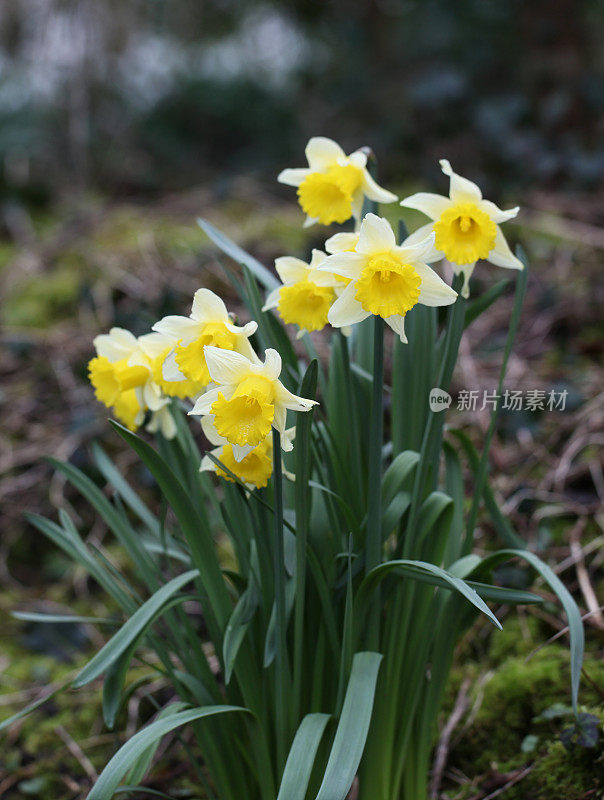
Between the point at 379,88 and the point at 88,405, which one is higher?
the point at 379,88

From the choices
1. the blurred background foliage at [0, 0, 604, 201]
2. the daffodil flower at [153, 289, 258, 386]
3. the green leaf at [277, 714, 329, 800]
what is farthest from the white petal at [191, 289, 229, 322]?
the blurred background foliage at [0, 0, 604, 201]

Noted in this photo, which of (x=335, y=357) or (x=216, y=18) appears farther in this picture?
(x=216, y=18)

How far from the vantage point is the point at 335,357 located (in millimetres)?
1238

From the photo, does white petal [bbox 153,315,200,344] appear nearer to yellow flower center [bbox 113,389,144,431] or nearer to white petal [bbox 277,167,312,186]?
yellow flower center [bbox 113,389,144,431]

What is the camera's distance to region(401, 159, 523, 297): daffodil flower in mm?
956

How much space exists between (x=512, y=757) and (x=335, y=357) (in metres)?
0.82

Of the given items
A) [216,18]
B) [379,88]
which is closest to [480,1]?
[379,88]

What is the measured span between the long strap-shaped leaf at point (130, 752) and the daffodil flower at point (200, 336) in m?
0.44

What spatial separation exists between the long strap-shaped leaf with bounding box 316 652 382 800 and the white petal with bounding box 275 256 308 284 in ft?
1.71

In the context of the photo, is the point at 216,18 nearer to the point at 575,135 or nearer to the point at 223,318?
the point at 575,135

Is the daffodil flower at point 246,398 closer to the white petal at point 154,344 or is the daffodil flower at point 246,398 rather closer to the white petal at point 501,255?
the white petal at point 154,344

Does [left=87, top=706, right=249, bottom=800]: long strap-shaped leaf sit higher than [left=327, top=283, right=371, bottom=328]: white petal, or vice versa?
[left=327, top=283, right=371, bottom=328]: white petal

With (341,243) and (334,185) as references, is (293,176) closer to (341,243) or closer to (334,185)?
(334,185)

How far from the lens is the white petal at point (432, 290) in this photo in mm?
916
